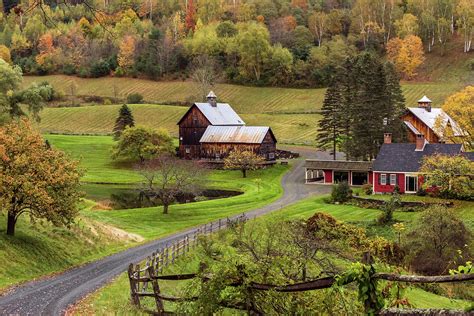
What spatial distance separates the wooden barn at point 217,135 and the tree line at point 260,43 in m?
42.5

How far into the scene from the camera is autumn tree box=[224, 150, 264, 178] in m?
75.0

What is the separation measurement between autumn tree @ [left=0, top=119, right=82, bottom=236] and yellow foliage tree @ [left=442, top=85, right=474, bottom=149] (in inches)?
1522

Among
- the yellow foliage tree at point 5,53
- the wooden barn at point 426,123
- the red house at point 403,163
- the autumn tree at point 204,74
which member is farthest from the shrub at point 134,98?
the red house at point 403,163

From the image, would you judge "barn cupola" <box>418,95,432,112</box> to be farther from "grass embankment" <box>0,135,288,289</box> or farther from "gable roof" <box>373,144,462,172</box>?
"gable roof" <box>373,144,462,172</box>

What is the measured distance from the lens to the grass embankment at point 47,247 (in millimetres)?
27641

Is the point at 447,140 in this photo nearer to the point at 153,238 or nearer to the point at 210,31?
the point at 153,238

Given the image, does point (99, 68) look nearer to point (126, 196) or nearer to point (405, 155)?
point (126, 196)

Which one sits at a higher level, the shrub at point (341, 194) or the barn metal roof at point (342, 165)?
the barn metal roof at point (342, 165)

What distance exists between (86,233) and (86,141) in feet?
199

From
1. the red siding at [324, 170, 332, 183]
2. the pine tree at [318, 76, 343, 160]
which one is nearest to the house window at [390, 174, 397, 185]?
the red siding at [324, 170, 332, 183]

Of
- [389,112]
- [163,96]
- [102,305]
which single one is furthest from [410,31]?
[102,305]

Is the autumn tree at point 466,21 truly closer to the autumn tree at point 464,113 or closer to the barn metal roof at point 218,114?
the barn metal roof at point 218,114

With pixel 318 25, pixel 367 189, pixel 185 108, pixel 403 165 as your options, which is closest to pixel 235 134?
pixel 367 189

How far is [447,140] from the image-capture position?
67.1 m
